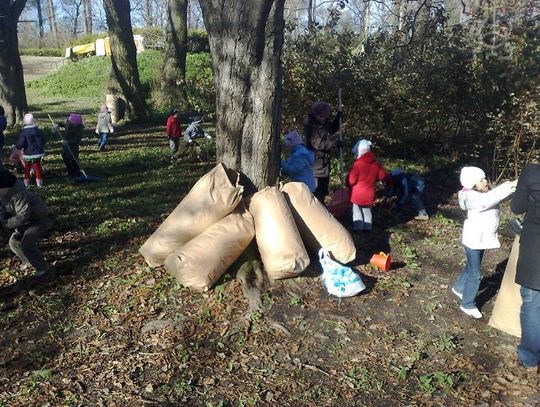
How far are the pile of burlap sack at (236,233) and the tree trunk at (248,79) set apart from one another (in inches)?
15.7

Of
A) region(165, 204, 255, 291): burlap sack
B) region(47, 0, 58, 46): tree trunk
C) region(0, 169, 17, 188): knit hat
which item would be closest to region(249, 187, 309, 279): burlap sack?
region(165, 204, 255, 291): burlap sack

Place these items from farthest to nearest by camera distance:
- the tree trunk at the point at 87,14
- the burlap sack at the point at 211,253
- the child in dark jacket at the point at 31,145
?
the tree trunk at the point at 87,14, the child in dark jacket at the point at 31,145, the burlap sack at the point at 211,253

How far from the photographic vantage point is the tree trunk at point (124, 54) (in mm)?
16172

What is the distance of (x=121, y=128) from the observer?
50.8 feet

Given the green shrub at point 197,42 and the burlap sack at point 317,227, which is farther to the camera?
the green shrub at point 197,42

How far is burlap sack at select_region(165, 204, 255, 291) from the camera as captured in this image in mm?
4793

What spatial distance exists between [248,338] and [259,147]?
2088 mm

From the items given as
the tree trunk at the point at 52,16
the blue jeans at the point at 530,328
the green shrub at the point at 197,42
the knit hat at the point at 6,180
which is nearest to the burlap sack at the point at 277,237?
the blue jeans at the point at 530,328

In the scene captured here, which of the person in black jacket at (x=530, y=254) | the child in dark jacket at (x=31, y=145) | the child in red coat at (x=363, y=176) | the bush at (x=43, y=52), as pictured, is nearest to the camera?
the person in black jacket at (x=530, y=254)

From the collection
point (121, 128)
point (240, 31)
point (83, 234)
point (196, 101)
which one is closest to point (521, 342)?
point (240, 31)

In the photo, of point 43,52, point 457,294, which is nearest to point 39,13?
point 43,52

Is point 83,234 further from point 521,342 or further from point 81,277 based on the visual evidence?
point 521,342

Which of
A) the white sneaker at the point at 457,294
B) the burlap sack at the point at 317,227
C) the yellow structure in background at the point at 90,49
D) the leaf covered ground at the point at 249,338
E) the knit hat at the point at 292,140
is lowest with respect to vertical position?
the leaf covered ground at the point at 249,338

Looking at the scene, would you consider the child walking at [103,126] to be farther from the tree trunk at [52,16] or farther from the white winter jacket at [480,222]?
the tree trunk at [52,16]
